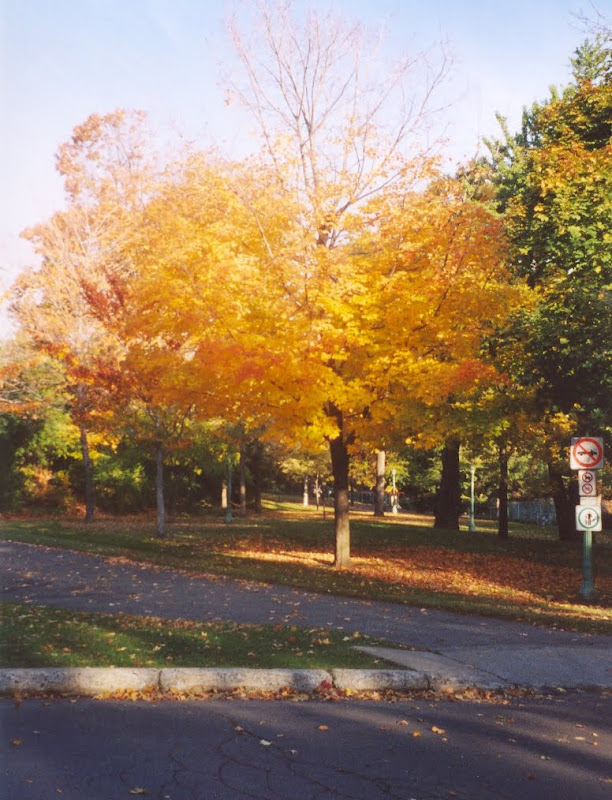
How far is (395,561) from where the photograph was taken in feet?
66.8

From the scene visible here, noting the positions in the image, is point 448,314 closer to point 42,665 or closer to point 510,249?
point 510,249

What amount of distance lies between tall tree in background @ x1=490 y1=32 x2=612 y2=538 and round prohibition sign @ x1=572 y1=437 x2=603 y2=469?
2.02m

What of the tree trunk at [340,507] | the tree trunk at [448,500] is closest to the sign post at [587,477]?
the tree trunk at [340,507]

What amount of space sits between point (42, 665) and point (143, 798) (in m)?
2.77

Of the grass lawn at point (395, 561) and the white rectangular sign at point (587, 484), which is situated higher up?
the white rectangular sign at point (587, 484)

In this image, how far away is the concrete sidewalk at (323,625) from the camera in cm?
673

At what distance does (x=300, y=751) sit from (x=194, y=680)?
171 centimetres

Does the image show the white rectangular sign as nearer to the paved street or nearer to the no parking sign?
the no parking sign

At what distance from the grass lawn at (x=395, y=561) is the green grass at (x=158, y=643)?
397 centimetres

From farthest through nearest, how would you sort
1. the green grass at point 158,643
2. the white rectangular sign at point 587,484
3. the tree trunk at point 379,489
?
the tree trunk at point 379,489 < the white rectangular sign at point 587,484 < the green grass at point 158,643

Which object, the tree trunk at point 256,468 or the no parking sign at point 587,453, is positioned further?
the tree trunk at point 256,468

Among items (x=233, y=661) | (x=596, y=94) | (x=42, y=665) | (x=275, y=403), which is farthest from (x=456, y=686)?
(x=596, y=94)

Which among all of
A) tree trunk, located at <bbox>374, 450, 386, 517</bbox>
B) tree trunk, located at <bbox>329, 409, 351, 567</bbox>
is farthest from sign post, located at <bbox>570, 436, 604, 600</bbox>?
tree trunk, located at <bbox>374, 450, 386, 517</bbox>

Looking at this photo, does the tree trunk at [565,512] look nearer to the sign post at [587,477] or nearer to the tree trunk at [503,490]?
the tree trunk at [503,490]
